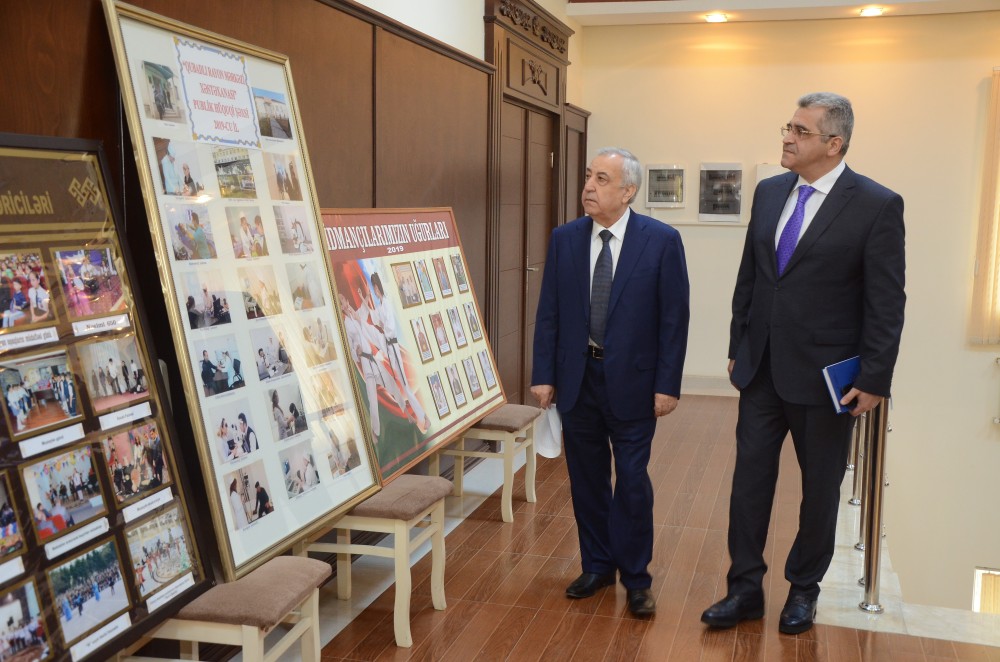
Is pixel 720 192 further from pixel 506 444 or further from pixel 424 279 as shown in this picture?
pixel 424 279

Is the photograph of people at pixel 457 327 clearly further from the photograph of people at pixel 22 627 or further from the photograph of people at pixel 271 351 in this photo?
the photograph of people at pixel 22 627

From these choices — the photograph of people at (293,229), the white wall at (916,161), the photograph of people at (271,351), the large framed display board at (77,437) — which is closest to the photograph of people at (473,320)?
the photograph of people at (293,229)

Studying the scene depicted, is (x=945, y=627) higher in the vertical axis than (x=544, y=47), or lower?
lower

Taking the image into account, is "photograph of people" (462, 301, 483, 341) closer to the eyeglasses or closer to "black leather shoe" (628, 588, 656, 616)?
"black leather shoe" (628, 588, 656, 616)

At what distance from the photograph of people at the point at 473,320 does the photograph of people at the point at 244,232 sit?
6.70ft

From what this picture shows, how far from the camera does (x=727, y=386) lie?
8984 mm

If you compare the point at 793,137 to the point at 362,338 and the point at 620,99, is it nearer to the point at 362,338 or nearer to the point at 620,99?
the point at 362,338

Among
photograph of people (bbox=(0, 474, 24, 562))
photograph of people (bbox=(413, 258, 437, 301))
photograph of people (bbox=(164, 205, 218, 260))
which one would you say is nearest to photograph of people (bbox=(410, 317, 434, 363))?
photograph of people (bbox=(413, 258, 437, 301))

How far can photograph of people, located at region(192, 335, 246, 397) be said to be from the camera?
8.97ft

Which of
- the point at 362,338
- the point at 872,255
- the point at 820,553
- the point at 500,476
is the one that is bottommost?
the point at 500,476

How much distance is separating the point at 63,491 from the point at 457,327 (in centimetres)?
286

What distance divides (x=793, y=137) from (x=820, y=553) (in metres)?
1.47

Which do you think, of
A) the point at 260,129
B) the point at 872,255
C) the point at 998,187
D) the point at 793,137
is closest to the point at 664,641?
the point at 872,255

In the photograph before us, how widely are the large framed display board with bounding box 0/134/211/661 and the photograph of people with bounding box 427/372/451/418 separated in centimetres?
193
